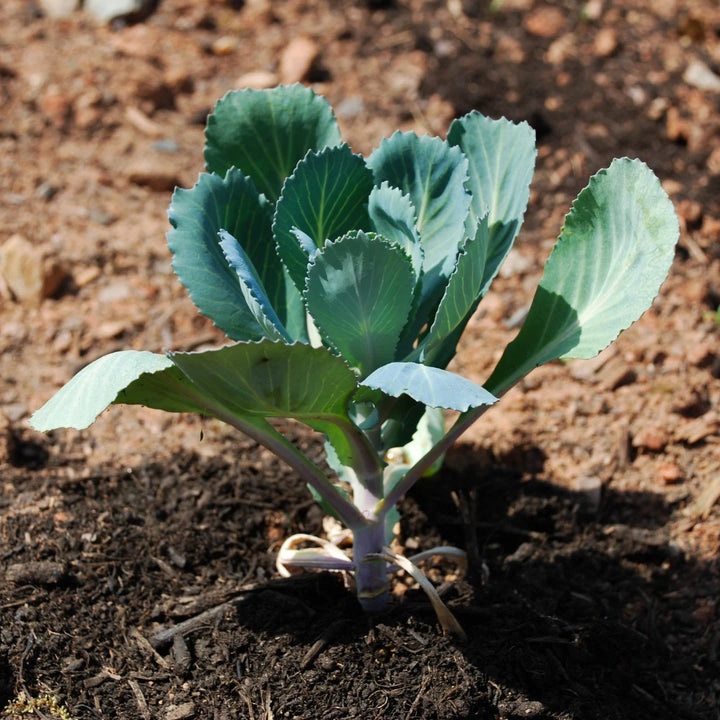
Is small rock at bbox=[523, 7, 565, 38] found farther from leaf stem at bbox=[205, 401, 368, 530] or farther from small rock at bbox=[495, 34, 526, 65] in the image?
leaf stem at bbox=[205, 401, 368, 530]

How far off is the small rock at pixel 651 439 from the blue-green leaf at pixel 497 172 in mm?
894

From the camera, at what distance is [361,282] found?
150 centimetres

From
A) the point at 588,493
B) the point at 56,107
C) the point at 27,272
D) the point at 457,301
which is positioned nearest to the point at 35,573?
the point at 457,301

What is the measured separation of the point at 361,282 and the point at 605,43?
8.50 feet

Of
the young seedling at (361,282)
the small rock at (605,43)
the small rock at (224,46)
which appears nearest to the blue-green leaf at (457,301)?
the young seedling at (361,282)

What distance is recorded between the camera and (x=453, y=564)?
2121mm

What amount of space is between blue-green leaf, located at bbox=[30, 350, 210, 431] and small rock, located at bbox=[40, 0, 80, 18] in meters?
2.85

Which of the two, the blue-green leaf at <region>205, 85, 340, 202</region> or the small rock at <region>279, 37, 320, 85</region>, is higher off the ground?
the blue-green leaf at <region>205, 85, 340, 202</region>

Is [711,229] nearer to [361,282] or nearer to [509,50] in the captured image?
[509,50]

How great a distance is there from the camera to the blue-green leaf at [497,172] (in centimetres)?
173

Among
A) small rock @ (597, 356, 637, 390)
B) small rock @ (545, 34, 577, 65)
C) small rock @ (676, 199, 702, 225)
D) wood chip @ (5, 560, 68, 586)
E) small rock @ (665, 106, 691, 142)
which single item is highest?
small rock @ (545, 34, 577, 65)

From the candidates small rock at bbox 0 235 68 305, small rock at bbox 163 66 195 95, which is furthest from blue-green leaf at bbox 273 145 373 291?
small rock at bbox 163 66 195 95

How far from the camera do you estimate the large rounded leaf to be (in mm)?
1572

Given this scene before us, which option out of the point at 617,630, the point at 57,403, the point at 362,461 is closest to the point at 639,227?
the point at 362,461
